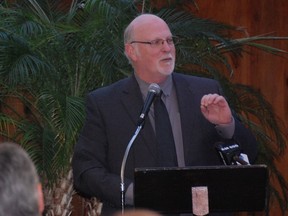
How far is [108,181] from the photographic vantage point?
3811 millimetres

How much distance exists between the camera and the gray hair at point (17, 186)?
189 cm

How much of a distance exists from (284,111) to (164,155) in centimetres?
316

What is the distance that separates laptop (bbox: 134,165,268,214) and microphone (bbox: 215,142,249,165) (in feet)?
0.56

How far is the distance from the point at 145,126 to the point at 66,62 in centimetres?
151

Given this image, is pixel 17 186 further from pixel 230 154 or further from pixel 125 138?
pixel 125 138

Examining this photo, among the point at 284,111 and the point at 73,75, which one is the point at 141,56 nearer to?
the point at 73,75

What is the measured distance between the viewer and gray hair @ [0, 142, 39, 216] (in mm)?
1888

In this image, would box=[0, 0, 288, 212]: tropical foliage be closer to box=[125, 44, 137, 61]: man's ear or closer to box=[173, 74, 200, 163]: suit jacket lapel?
box=[125, 44, 137, 61]: man's ear

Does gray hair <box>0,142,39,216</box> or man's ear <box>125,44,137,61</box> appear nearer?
gray hair <box>0,142,39,216</box>

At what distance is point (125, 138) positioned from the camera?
155 inches

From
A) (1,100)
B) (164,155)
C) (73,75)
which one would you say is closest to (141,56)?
(164,155)

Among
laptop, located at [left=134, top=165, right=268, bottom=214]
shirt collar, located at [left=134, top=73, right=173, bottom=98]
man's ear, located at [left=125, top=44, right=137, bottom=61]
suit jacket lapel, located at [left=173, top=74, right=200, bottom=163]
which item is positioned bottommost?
laptop, located at [left=134, top=165, right=268, bottom=214]

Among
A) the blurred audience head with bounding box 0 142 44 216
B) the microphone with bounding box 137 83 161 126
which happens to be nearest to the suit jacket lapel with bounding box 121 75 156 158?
the microphone with bounding box 137 83 161 126

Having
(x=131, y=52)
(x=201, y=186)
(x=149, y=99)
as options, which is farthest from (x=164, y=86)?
(x=201, y=186)
